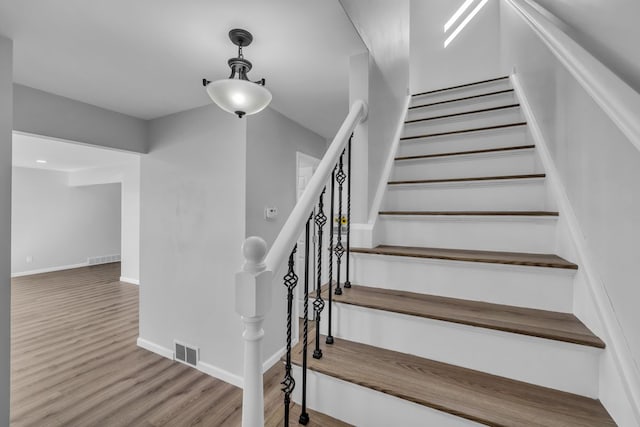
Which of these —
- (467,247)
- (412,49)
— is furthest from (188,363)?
(412,49)

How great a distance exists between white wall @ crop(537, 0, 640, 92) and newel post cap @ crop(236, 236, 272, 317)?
1113mm

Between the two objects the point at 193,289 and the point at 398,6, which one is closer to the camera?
the point at 398,6

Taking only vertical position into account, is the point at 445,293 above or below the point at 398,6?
below

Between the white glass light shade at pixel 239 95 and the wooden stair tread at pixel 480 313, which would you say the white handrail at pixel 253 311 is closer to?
the wooden stair tread at pixel 480 313

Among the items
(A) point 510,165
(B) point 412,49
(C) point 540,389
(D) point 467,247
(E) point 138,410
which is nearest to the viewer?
(C) point 540,389

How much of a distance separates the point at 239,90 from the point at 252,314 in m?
1.17

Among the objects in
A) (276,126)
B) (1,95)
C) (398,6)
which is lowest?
(1,95)

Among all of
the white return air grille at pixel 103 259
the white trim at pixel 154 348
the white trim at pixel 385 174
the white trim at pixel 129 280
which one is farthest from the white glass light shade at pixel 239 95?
the white return air grille at pixel 103 259

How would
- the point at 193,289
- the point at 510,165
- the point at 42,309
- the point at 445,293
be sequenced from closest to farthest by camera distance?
the point at 445,293 < the point at 510,165 < the point at 193,289 < the point at 42,309

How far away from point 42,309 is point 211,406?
389 cm

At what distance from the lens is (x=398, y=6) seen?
7.48 feet

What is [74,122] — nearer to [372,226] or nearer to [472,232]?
[372,226]

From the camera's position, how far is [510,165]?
1.82 m

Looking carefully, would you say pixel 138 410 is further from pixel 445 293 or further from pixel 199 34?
pixel 199 34
